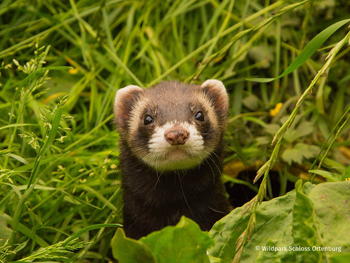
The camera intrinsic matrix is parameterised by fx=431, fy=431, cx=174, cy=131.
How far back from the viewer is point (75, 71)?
3961 millimetres

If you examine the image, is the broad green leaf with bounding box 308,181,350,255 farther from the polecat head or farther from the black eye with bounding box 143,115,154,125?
the black eye with bounding box 143,115,154,125

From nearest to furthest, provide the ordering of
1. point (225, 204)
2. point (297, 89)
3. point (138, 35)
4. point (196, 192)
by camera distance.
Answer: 1. point (196, 192)
2. point (225, 204)
3. point (297, 89)
4. point (138, 35)

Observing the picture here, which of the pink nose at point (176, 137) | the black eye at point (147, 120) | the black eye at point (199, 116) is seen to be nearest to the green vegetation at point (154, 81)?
the black eye at point (199, 116)

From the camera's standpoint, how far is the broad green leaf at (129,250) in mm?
1704

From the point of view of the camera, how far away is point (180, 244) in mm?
1751

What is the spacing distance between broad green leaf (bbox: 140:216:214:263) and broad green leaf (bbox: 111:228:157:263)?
5 centimetres

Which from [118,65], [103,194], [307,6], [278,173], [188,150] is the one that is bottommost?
[278,173]

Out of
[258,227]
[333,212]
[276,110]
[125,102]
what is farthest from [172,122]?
[276,110]

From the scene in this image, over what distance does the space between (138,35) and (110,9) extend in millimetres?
410

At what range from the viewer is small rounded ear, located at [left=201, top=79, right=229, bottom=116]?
2.91 meters

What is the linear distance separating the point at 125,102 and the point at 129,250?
1363 mm

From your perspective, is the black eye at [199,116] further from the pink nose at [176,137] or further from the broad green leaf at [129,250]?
the broad green leaf at [129,250]

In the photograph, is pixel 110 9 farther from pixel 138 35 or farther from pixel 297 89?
pixel 297 89

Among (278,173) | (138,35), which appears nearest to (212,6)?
(138,35)
